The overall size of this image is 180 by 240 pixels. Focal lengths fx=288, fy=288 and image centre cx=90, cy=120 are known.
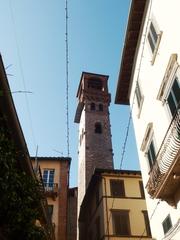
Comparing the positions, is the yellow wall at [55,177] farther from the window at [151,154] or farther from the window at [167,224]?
the window at [167,224]

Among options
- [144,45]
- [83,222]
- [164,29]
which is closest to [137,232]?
[83,222]

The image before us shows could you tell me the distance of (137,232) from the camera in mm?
21203

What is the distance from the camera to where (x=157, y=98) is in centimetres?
1116

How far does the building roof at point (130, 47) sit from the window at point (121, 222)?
9457 mm

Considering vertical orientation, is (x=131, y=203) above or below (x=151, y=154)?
above

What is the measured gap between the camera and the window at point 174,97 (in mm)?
9422

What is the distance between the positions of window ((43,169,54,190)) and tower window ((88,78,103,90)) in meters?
27.2

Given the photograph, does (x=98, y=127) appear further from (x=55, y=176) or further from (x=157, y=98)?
(x=157, y=98)

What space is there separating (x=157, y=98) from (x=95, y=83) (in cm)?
3958

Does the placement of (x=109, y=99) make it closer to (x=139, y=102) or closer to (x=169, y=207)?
(x=139, y=102)

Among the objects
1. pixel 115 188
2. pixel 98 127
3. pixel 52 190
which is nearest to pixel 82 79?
pixel 98 127

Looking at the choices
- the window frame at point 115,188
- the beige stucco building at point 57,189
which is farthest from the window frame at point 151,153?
the window frame at point 115,188

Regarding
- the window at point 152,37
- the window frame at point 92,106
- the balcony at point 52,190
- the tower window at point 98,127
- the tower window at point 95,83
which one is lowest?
the balcony at point 52,190

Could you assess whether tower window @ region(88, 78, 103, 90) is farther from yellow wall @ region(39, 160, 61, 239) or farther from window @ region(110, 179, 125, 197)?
window @ region(110, 179, 125, 197)
